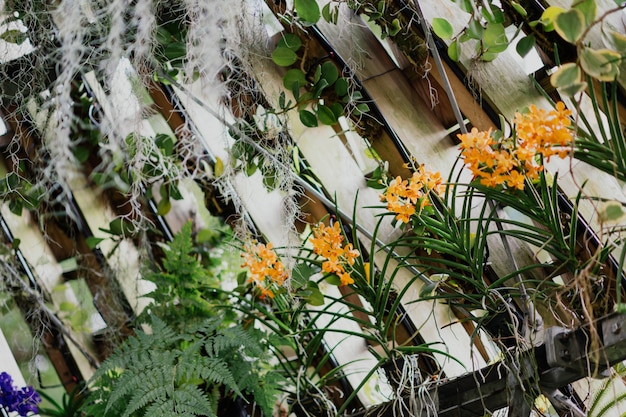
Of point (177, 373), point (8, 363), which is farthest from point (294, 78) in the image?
point (8, 363)

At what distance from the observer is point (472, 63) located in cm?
141

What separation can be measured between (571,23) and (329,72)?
64 cm

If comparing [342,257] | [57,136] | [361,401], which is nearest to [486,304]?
[342,257]

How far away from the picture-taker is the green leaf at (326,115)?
60.1 inches

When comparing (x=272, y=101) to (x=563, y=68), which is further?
(x=272, y=101)

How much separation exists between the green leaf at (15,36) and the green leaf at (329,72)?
73 cm

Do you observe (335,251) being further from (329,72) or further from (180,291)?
(180,291)

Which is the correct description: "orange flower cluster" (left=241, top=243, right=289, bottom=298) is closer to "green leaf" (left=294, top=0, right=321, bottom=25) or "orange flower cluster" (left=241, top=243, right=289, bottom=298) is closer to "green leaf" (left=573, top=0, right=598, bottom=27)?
"green leaf" (left=294, top=0, right=321, bottom=25)

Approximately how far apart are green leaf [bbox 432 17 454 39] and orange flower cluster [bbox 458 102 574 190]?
0.28 meters

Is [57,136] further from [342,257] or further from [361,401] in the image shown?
[361,401]

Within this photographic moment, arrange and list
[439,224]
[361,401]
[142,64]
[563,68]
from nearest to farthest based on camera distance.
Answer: [563,68]
[439,224]
[142,64]
[361,401]

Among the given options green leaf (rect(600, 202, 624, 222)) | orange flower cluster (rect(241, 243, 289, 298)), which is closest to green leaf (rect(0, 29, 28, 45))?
orange flower cluster (rect(241, 243, 289, 298))

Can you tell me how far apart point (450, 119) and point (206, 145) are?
0.66 m

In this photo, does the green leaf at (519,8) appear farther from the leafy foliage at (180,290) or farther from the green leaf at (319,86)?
the leafy foliage at (180,290)
